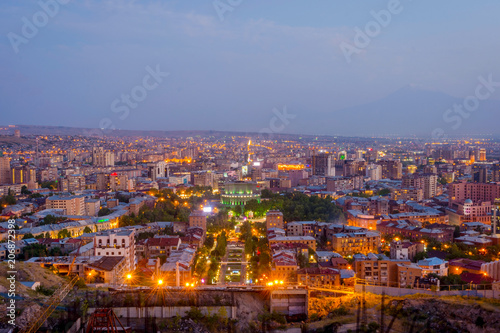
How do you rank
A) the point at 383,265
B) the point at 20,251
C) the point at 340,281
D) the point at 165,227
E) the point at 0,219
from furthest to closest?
the point at 0,219 < the point at 165,227 < the point at 20,251 < the point at 383,265 < the point at 340,281

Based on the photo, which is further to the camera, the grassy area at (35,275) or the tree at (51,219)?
the tree at (51,219)

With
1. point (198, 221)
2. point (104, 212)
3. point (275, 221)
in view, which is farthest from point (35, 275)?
point (104, 212)

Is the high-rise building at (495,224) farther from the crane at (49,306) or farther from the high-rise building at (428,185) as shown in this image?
the crane at (49,306)

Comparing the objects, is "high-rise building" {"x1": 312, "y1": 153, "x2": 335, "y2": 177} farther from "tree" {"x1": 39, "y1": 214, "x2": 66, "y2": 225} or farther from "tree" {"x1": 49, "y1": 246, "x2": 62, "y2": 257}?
"tree" {"x1": 49, "y1": 246, "x2": 62, "y2": 257}

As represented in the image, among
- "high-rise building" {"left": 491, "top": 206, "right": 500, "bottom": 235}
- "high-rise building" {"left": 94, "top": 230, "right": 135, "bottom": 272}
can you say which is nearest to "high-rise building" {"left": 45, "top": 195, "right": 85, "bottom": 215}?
"high-rise building" {"left": 94, "top": 230, "right": 135, "bottom": 272}

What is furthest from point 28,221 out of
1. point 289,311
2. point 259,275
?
point 289,311

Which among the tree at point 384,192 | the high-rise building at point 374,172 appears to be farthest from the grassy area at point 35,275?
the high-rise building at point 374,172

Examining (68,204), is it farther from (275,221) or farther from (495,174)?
(495,174)

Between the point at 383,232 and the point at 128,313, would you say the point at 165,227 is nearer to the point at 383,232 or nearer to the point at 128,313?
the point at 383,232
